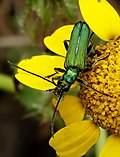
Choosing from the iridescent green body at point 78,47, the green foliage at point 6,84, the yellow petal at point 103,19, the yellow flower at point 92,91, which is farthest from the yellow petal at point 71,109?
the green foliage at point 6,84

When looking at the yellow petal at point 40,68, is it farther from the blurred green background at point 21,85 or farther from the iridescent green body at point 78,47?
the blurred green background at point 21,85

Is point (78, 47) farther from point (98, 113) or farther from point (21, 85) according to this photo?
point (21, 85)

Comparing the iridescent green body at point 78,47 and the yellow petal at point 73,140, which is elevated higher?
the iridescent green body at point 78,47

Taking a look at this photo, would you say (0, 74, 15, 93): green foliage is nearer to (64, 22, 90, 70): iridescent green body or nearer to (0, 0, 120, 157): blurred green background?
(0, 0, 120, 157): blurred green background

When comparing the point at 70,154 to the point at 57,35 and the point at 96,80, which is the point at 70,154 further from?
the point at 57,35

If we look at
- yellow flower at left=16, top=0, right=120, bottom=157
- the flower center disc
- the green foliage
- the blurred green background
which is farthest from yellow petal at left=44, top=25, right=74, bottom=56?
the green foliage

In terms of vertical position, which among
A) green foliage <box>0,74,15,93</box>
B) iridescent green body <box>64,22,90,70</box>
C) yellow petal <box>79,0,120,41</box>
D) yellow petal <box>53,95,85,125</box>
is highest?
yellow petal <box>79,0,120,41</box>

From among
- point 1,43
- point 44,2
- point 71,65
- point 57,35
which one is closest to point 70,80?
point 71,65
